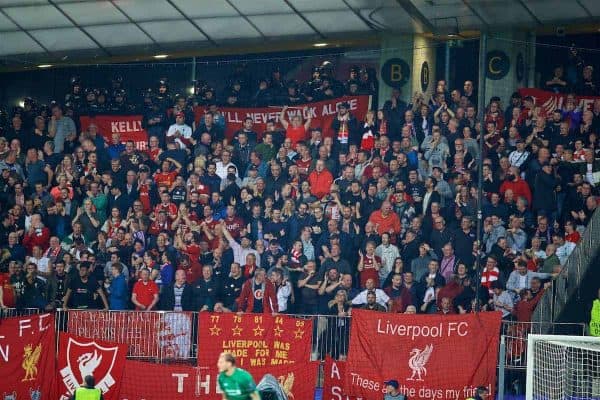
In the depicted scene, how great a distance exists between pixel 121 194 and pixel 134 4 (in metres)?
4.71

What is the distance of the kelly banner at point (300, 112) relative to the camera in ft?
86.8

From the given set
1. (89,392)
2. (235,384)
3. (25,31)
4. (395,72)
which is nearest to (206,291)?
(89,392)

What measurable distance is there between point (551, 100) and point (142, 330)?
9.44 metres

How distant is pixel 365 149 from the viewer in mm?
25031

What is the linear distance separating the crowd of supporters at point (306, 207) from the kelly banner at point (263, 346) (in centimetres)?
141

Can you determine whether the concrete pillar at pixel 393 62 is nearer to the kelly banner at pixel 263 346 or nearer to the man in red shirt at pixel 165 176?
the man in red shirt at pixel 165 176

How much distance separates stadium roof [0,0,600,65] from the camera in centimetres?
2617

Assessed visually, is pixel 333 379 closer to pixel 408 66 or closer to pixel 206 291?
pixel 206 291

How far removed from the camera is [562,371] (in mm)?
17594

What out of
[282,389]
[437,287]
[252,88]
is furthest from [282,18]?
[282,389]

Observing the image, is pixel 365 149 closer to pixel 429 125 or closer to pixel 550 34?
pixel 429 125

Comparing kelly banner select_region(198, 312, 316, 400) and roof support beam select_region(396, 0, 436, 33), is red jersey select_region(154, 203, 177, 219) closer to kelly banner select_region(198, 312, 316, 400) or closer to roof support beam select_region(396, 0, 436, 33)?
kelly banner select_region(198, 312, 316, 400)

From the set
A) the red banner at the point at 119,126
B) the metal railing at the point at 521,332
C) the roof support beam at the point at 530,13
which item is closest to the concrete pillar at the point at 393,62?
the roof support beam at the point at 530,13

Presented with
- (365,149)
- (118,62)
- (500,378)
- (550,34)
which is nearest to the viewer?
(500,378)
